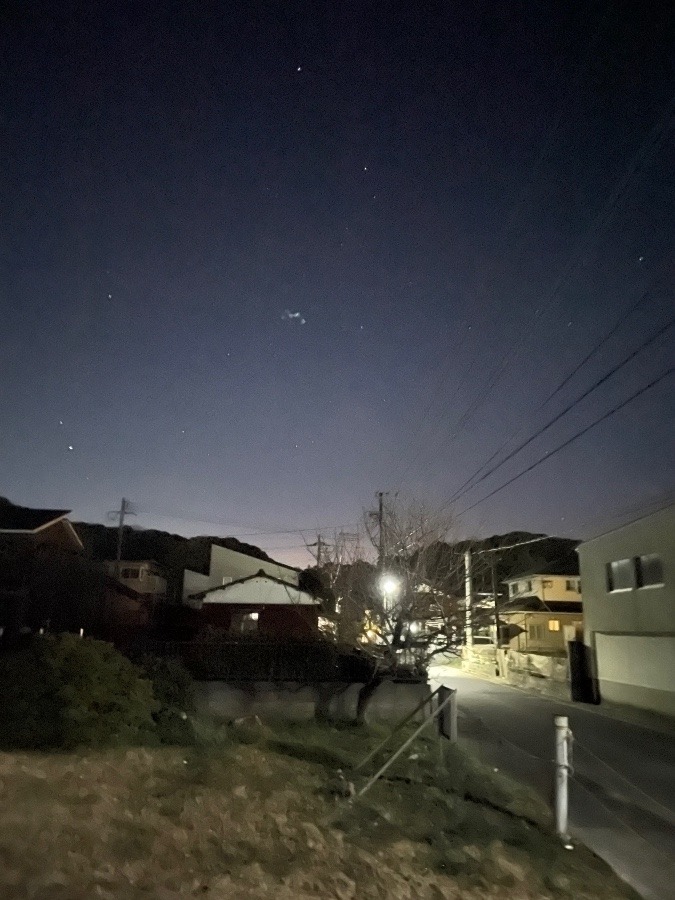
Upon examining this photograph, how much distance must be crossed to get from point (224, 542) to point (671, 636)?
45189 millimetres

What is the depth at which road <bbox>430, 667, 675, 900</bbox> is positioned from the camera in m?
6.98

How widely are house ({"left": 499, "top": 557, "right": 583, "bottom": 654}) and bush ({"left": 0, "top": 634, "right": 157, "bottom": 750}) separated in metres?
34.0

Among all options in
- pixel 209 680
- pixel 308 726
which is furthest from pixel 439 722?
pixel 209 680

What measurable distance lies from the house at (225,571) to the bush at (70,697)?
3438 centimetres

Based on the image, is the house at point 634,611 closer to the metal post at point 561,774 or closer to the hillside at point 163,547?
the metal post at point 561,774

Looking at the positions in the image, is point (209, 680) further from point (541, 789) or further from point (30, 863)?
point (30, 863)

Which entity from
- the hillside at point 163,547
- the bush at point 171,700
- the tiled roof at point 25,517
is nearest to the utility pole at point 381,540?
the bush at point 171,700

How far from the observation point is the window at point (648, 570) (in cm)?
2134

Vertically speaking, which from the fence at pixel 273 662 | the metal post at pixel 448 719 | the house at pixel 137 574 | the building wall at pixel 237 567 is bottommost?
the metal post at pixel 448 719

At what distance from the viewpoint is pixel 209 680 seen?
1648 cm

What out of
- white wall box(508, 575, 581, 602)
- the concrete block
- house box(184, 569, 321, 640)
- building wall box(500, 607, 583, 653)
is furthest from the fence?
white wall box(508, 575, 581, 602)

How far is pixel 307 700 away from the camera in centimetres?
1592

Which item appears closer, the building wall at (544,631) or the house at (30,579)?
the house at (30,579)

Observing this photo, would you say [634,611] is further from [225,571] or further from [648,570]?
[225,571]
